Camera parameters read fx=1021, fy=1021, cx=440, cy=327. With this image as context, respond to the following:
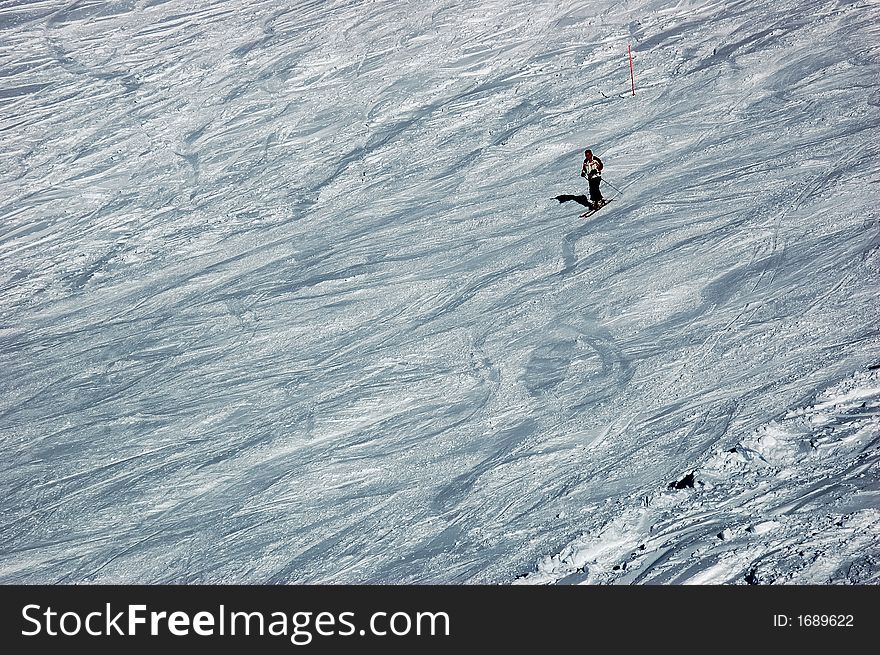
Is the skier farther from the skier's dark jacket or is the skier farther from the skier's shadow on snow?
the skier's shadow on snow

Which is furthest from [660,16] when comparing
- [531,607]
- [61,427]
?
[531,607]

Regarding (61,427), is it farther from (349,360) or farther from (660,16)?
(660,16)

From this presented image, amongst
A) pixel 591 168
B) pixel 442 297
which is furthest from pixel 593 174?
pixel 442 297

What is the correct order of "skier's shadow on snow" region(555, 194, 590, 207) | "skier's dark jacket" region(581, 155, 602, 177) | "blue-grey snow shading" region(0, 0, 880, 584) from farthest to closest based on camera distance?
"skier's shadow on snow" region(555, 194, 590, 207) < "skier's dark jacket" region(581, 155, 602, 177) < "blue-grey snow shading" region(0, 0, 880, 584)

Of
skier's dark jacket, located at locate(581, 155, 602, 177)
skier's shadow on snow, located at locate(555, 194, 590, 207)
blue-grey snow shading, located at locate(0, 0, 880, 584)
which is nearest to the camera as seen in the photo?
blue-grey snow shading, located at locate(0, 0, 880, 584)

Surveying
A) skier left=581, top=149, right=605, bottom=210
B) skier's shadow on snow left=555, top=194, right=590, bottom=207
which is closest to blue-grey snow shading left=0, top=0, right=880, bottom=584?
skier's shadow on snow left=555, top=194, right=590, bottom=207

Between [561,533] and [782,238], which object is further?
[782,238]

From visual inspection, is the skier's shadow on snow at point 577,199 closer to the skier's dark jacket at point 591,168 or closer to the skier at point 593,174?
the skier at point 593,174

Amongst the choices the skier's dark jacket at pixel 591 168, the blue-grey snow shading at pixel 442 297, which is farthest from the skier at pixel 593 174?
the blue-grey snow shading at pixel 442 297
